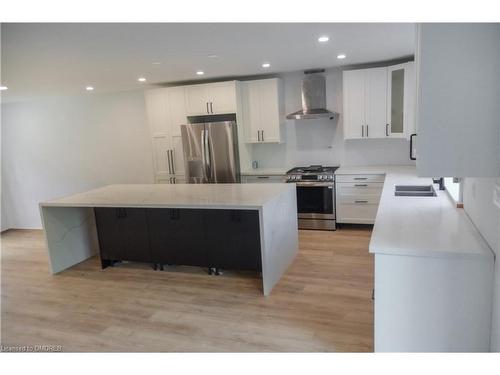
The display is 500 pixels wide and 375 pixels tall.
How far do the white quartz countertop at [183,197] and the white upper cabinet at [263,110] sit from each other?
4.92 ft

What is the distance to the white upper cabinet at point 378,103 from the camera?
4.55 meters

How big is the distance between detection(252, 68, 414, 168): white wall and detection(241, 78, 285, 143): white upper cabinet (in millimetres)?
253

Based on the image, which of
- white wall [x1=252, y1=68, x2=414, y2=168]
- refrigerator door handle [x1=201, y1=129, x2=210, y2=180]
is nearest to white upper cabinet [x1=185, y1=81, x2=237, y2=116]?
refrigerator door handle [x1=201, y1=129, x2=210, y2=180]

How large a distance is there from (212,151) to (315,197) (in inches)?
67.2

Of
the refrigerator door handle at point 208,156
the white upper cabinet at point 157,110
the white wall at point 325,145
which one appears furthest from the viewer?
the white upper cabinet at point 157,110

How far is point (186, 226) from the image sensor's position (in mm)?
3730

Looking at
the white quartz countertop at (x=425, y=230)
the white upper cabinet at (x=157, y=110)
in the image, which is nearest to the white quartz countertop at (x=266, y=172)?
the white upper cabinet at (x=157, y=110)

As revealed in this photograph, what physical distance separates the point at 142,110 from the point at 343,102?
3.48 metres

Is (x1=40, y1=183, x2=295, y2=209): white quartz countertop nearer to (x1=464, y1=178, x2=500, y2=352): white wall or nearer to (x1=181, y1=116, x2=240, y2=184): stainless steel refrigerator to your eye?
(x1=181, y1=116, x2=240, y2=184): stainless steel refrigerator

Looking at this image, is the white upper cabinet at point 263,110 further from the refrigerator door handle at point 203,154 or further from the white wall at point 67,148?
the white wall at point 67,148

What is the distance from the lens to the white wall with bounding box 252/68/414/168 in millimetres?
5242

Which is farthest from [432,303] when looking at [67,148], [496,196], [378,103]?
[67,148]

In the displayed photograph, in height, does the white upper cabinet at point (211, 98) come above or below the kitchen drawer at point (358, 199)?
above

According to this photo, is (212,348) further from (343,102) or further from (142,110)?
(142,110)
